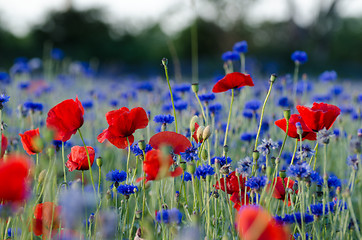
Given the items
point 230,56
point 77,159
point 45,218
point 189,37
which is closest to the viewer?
point 45,218

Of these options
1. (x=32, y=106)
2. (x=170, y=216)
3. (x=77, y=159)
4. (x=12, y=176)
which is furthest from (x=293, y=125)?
(x=32, y=106)

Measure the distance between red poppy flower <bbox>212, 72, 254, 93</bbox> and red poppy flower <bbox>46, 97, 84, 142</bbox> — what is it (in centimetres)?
38

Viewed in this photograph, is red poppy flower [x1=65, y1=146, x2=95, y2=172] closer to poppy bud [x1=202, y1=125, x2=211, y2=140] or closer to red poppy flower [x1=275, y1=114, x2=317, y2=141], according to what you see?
poppy bud [x1=202, y1=125, x2=211, y2=140]

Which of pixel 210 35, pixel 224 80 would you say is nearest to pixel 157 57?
pixel 210 35

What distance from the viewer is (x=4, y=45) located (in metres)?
11.8

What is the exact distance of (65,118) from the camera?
0.99 m

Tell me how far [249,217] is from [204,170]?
41cm

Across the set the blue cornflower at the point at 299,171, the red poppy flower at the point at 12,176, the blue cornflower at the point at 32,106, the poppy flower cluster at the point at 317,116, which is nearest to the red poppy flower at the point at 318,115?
the poppy flower cluster at the point at 317,116

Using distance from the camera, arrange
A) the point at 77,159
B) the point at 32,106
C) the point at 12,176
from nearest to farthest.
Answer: the point at 12,176, the point at 77,159, the point at 32,106

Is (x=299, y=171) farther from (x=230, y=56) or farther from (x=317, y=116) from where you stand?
(x=230, y=56)

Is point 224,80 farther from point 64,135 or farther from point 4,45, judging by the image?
point 4,45

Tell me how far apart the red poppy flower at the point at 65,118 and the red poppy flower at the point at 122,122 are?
0.08 meters

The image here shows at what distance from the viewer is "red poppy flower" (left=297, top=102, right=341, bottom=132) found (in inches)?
38.7

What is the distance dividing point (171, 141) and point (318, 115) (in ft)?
1.22
